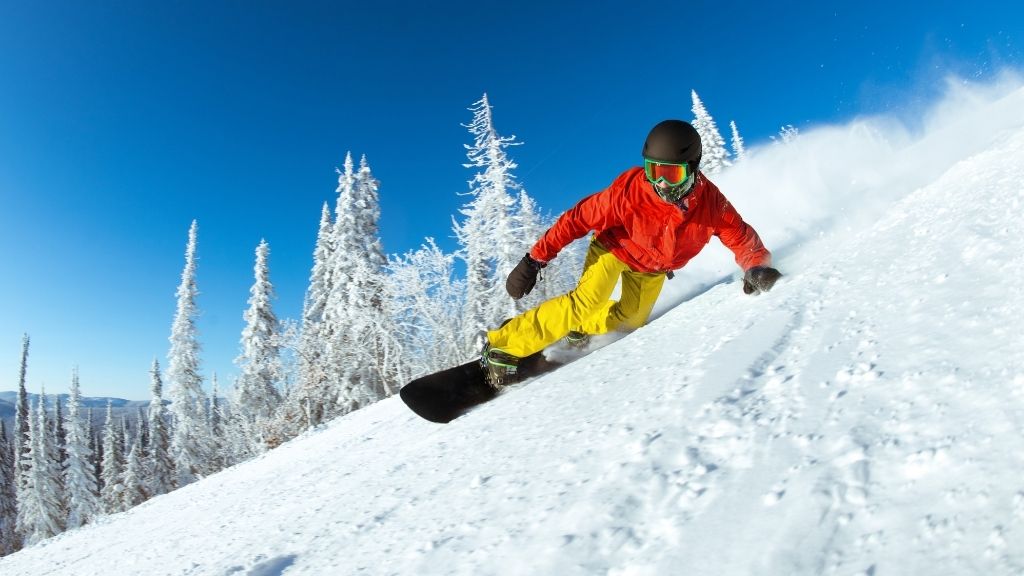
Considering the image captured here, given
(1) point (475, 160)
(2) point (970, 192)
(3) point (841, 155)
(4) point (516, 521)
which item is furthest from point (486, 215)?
(4) point (516, 521)

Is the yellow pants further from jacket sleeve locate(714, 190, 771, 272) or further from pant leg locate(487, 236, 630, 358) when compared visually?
jacket sleeve locate(714, 190, 771, 272)

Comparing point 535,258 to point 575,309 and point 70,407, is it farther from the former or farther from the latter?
point 70,407

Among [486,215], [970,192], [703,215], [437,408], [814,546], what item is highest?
[486,215]

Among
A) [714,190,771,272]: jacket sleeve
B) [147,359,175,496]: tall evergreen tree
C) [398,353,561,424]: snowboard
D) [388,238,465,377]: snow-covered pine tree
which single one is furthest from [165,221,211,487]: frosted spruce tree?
[714,190,771,272]: jacket sleeve

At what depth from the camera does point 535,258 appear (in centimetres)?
479

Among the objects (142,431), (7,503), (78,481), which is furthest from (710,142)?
(142,431)

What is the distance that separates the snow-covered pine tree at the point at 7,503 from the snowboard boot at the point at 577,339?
4718 centimetres

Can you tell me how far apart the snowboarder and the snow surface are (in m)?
0.35

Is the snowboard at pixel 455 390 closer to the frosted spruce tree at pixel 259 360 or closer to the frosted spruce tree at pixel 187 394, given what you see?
the frosted spruce tree at pixel 259 360

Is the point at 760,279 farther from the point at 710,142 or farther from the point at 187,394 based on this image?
the point at 187,394

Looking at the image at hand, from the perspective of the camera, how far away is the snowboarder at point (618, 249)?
4.38 metres

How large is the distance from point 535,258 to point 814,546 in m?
3.65

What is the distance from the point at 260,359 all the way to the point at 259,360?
7 cm

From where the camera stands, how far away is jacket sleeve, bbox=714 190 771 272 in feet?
14.9
